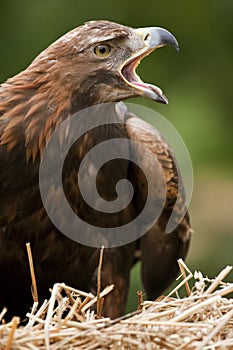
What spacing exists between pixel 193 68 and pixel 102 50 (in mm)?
3659

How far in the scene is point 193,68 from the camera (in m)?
7.59

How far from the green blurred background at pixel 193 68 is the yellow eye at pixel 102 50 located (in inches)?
122

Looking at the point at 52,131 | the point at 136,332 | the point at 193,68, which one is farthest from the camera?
the point at 193,68

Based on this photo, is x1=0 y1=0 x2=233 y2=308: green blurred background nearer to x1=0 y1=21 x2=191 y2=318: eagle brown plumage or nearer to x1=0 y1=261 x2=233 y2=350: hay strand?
x1=0 y1=21 x2=191 y2=318: eagle brown plumage

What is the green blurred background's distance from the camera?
23.8 ft

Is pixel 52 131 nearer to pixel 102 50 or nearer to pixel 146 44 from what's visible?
pixel 102 50

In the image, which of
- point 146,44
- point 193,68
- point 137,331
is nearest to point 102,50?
point 146,44

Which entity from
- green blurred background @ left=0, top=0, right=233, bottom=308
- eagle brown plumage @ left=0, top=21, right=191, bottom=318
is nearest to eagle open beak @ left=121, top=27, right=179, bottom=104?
eagle brown plumage @ left=0, top=21, right=191, bottom=318

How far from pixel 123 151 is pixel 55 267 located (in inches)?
22.0

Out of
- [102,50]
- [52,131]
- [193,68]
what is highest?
[102,50]

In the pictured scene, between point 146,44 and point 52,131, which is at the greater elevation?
point 146,44

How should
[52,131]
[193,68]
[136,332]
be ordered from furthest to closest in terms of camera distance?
[193,68], [52,131], [136,332]

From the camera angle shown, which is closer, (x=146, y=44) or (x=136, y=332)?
(x=136, y=332)

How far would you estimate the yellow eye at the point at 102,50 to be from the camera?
399cm
